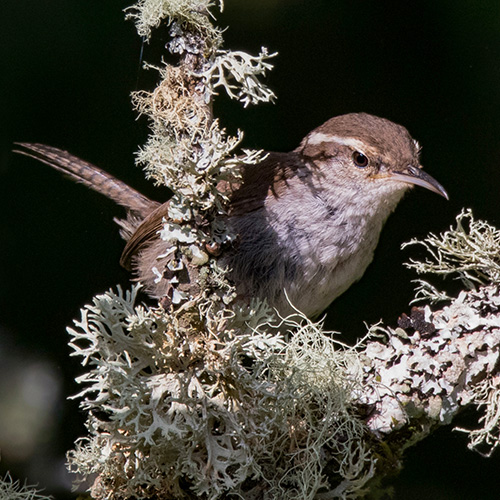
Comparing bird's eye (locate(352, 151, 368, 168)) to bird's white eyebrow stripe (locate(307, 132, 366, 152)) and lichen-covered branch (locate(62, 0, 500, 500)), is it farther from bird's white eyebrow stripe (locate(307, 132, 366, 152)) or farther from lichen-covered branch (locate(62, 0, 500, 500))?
lichen-covered branch (locate(62, 0, 500, 500))

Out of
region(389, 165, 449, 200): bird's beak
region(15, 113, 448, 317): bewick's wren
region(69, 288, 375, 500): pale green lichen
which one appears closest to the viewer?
region(69, 288, 375, 500): pale green lichen

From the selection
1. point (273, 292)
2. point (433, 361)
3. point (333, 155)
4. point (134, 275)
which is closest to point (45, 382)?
point (134, 275)

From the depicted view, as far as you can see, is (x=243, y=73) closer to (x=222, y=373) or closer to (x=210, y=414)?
(x=222, y=373)

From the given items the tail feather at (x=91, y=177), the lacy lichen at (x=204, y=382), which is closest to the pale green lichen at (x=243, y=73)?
the lacy lichen at (x=204, y=382)

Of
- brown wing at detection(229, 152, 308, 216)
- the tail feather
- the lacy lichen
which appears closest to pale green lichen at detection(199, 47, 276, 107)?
the lacy lichen

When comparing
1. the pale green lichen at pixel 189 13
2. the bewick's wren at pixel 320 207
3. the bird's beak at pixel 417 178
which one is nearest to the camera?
the pale green lichen at pixel 189 13

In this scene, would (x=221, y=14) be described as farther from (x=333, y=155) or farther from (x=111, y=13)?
(x=333, y=155)

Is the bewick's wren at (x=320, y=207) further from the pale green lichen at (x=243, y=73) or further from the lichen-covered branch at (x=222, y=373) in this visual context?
the pale green lichen at (x=243, y=73)
